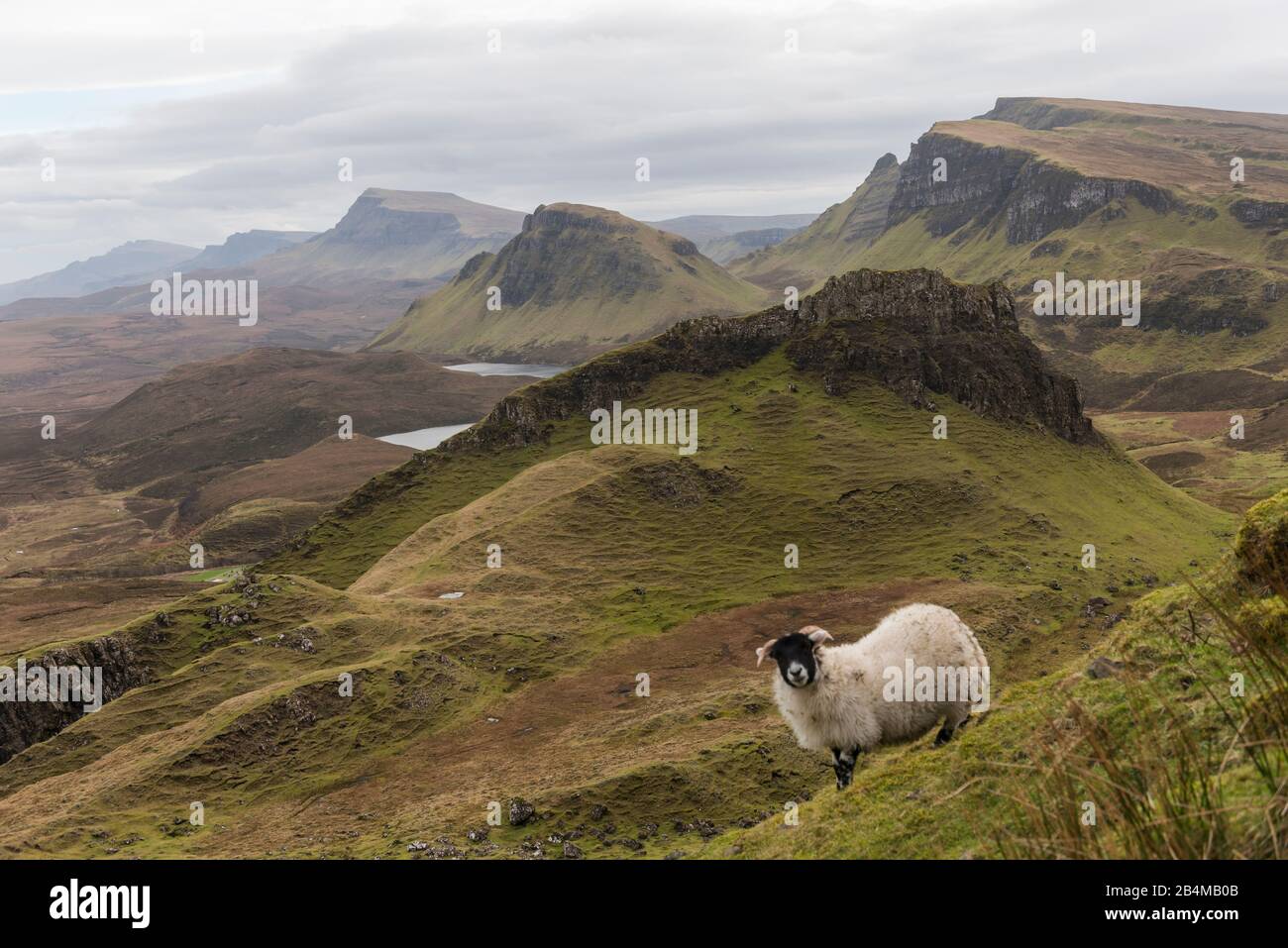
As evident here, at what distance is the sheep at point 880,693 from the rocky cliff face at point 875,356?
3923 inches

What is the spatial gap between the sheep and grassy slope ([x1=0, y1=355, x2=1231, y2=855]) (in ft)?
10.2

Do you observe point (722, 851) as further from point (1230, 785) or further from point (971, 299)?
point (971, 299)

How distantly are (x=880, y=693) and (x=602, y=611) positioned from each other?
58.9m

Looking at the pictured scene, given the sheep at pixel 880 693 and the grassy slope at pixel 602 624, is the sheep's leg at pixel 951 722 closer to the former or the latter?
the sheep at pixel 880 693

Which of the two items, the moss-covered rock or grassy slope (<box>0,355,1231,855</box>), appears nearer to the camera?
the moss-covered rock

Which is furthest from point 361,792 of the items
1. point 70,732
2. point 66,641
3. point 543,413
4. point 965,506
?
point 543,413

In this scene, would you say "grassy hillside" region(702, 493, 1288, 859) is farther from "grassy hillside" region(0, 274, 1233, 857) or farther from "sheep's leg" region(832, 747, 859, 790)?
"grassy hillside" region(0, 274, 1233, 857)

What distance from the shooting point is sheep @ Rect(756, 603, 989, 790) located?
18.6 meters

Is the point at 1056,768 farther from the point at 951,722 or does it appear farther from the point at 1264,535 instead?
the point at 1264,535

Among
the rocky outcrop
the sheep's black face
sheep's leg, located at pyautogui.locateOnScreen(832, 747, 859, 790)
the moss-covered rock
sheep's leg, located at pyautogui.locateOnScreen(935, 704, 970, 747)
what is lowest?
the rocky outcrop

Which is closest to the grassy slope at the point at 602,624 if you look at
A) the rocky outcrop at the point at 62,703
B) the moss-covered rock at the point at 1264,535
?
the rocky outcrop at the point at 62,703

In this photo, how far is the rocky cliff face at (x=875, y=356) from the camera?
376ft

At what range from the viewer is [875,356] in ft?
387

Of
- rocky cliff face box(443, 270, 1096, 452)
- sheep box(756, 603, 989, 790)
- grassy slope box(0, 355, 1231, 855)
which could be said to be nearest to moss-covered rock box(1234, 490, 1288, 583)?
sheep box(756, 603, 989, 790)
